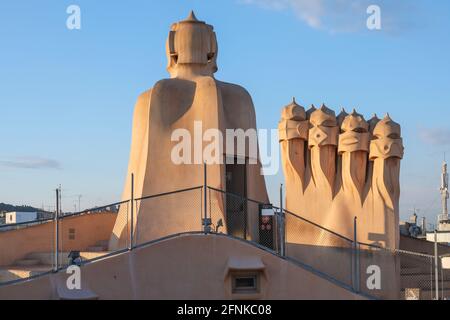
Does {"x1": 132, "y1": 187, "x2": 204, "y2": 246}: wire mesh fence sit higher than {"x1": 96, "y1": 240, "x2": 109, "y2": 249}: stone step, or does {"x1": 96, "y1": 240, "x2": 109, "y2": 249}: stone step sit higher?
{"x1": 132, "y1": 187, "x2": 204, "y2": 246}: wire mesh fence

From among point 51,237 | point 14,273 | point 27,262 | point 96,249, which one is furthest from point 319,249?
point 27,262

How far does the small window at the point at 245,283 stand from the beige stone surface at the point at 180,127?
4.47 m

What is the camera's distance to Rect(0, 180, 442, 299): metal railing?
66.5 ft

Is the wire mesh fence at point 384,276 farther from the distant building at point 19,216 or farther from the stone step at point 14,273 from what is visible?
the distant building at point 19,216

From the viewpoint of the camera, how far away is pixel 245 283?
15305 mm

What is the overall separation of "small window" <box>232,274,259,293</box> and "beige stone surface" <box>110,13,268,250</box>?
4.47 meters

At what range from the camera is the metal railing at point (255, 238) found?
20.3 m

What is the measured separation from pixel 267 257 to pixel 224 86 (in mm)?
8664

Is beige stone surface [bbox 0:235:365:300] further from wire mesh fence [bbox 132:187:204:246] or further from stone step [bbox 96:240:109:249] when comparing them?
stone step [bbox 96:240:109:249]

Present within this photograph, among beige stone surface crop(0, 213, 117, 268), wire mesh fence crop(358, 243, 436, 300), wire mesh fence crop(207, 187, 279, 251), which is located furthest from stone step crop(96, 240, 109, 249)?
wire mesh fence crop(358, 243, 436, 300)

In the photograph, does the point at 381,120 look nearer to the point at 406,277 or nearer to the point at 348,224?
the point at 348,224
